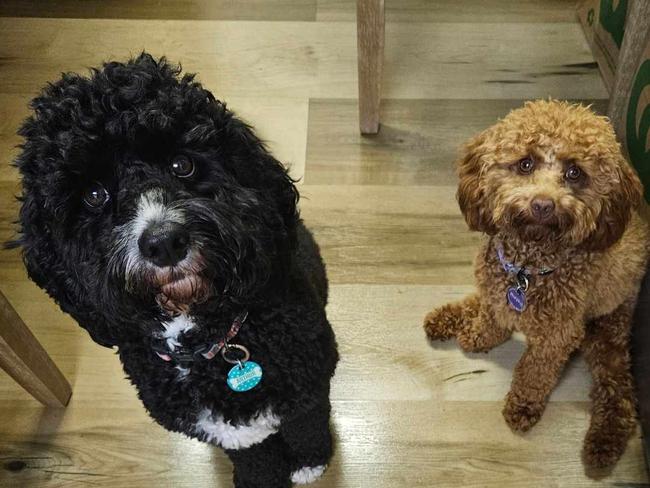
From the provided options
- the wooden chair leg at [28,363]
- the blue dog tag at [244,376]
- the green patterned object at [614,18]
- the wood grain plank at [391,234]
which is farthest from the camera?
the green patterned object at [614,18]

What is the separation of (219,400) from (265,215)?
0.29m

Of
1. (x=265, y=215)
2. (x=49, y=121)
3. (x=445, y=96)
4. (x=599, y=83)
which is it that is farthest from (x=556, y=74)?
(x=49, y=121)

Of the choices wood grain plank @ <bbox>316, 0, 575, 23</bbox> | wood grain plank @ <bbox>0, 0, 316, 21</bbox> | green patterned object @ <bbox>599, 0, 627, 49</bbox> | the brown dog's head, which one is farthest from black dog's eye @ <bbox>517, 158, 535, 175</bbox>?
wood grain plank @ <bbox>0, 0, 316, 21</bbox>

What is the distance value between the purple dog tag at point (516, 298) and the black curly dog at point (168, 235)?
41cm

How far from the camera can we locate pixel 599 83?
1.84 m

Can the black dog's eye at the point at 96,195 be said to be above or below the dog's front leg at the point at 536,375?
above

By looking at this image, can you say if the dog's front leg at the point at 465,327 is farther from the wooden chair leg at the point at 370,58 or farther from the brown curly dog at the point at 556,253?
the wooden chair leg at the point at 370,58

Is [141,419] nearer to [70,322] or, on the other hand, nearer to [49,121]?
[70,322]

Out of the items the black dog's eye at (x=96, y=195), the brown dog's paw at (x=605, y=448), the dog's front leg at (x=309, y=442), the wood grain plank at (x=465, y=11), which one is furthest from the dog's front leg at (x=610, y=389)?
the wood grain plank at (x=465, y=11)

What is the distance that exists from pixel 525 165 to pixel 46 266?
2.41 feet

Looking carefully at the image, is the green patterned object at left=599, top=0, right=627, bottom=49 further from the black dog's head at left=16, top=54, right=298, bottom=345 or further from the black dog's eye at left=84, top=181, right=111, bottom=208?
the black dog's eye at left=84, top=181, right=111, bottom=208

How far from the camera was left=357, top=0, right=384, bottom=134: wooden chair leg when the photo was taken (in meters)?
1.45

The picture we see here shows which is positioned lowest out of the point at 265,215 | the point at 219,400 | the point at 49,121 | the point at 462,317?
the point at 462,317

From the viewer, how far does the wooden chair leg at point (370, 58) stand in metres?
1.45
